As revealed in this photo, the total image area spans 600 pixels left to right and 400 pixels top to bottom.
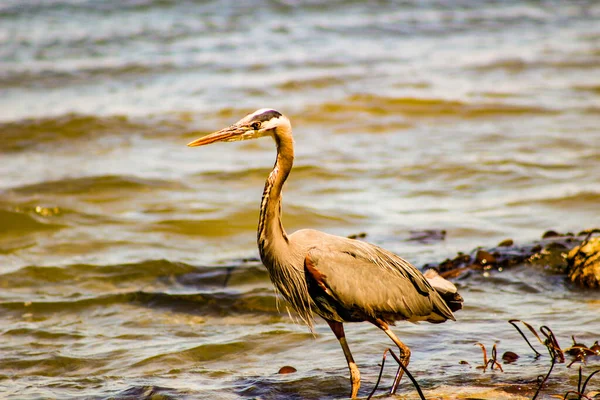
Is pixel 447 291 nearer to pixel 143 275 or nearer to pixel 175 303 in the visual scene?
pixel 175 303

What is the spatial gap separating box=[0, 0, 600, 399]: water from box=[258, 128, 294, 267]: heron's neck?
0.90 m

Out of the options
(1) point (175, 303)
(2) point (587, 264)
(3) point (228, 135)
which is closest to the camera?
(3) point (228, 135)

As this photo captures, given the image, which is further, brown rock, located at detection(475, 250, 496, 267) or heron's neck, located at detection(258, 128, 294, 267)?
brown rock, located at detection(475, 250, 496, 267)

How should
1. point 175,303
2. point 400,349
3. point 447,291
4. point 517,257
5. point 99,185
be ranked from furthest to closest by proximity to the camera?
Answer: point 99,185 → point 517,257 → point 175,303 → point 447,291 → point 400,349

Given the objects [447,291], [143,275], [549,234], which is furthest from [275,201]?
[549,234]

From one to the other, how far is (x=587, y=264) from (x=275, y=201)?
2.86m

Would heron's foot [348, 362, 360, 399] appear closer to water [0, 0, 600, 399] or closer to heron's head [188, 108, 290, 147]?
water [0, 0, 600, 399]

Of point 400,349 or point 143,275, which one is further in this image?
point 143,275

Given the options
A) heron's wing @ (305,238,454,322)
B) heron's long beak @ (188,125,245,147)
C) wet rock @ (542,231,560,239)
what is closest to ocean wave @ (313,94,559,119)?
wet rock @ (542,231,560,239)

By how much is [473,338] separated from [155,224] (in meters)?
4.12

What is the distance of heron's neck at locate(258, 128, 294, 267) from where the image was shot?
4.66 metres

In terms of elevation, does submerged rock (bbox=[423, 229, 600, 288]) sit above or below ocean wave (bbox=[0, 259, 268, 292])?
above

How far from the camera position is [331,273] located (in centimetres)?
472

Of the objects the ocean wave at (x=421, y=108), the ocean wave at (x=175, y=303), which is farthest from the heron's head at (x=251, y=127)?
the ocean wave at (x=421, y=108)
